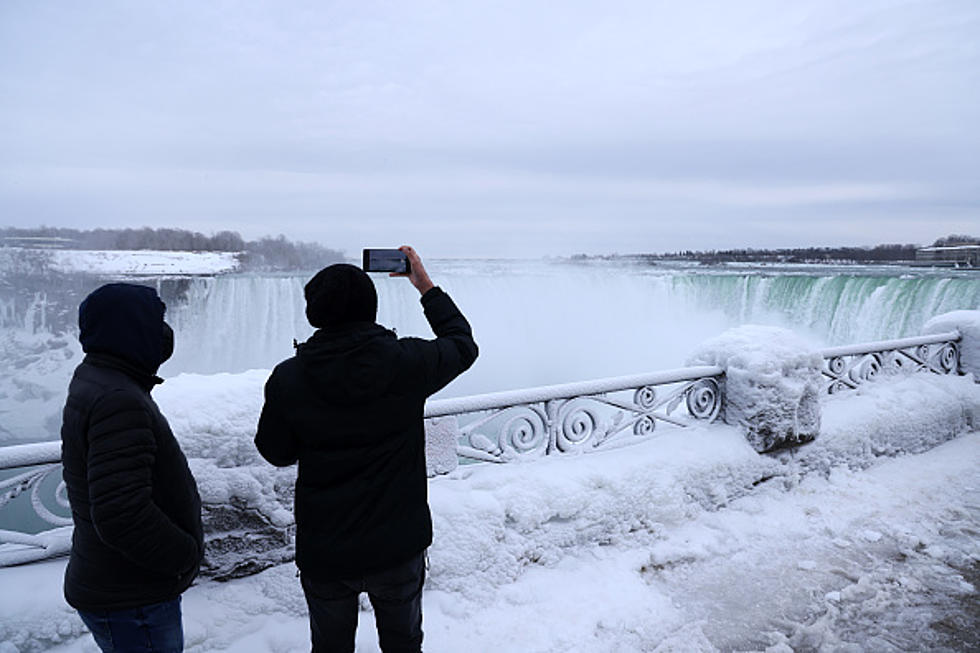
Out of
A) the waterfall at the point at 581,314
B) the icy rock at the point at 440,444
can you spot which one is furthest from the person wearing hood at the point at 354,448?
the waterfall at the point at 581,314

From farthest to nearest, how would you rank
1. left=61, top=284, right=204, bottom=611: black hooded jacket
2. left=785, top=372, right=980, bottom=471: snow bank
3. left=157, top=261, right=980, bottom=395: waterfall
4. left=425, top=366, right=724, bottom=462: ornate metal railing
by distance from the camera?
1. left=157, top=261, right=980, bottom=395: waterfall
2. left=785, top=372, right=980, bottom=471: snow bank
3. left=425, top=366, right=724, bottom=462: ornate metal railing
4. left=61, top=284, right=204, bottom=611: black hooded jacket

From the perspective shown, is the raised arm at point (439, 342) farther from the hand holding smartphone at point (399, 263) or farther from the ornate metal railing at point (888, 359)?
the ornate metal railing at point (888, 359)

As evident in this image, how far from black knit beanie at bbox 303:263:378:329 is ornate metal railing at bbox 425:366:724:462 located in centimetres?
147

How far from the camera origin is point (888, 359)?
18.7 feet

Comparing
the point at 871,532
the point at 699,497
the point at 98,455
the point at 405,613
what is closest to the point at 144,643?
the point at 98,455

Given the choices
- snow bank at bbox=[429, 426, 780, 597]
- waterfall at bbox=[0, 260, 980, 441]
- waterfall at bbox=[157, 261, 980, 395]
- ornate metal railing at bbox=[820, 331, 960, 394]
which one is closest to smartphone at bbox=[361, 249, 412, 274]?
snow bank at bbox=[429, 426, 780, 597]

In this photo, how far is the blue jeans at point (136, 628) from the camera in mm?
1589

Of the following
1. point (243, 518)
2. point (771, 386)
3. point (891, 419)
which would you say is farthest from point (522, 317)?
point (243, 518)

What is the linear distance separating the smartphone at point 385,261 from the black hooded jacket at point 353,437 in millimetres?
328

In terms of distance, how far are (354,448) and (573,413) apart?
2215 mm

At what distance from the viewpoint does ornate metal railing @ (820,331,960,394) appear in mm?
5188

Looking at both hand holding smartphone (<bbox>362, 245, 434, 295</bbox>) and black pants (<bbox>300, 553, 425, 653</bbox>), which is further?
hand holding smartphone (<bbox>362, 245, 434, 295</bbox>)

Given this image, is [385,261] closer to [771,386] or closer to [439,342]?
[439,342]

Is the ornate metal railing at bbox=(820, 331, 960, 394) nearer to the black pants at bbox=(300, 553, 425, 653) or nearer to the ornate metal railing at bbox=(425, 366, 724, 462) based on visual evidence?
the ornate metal railing at bbox=(425, 366, 724, 462)
